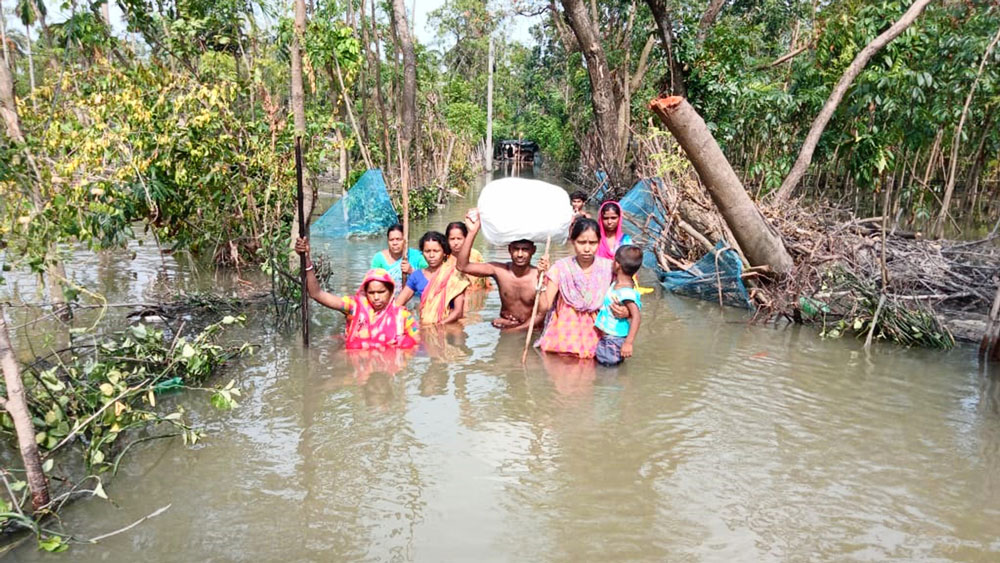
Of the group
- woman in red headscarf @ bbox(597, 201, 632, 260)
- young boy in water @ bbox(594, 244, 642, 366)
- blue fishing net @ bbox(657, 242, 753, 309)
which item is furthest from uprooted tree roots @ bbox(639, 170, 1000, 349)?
young boy in water @ bbox(594, 244, 642, 366)

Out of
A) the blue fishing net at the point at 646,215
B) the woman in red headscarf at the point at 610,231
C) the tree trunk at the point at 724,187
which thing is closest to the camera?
the tree trunk at the point at 724,187

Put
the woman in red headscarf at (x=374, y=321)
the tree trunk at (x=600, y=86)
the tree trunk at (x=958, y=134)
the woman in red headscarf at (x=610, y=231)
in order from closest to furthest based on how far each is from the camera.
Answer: the woman in red headscarf at (x=374, y=321) → the tree trunk at (x=958, y=134) → the woman in red headscarf at (x=610, y=231) → the tree trunk at (x=600, y=86)

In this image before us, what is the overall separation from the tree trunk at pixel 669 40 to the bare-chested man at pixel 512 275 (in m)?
4.68

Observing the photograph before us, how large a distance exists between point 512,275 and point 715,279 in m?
3.00

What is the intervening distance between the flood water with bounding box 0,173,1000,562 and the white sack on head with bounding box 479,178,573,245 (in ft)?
3.51

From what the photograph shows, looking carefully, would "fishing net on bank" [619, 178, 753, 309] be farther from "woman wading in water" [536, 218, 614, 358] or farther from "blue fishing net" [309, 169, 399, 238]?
"blue fishing net" [309, 169, 399, 238]

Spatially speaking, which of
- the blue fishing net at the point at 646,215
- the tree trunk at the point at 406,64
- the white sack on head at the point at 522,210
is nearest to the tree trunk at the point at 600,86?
the blue fishing net at the point at 646,215

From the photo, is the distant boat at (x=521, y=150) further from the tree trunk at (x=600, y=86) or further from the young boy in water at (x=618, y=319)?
the young boy in water at (x=618, y=319)

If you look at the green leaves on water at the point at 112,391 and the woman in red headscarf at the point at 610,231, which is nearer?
the green leaves on water at the point at 112,391

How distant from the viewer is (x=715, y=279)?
320 inches

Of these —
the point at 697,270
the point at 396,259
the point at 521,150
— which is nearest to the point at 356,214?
the point at 396,259

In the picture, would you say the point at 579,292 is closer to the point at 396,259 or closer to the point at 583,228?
the point at 583,228

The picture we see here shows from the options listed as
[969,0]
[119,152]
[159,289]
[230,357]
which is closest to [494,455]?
[230,357]

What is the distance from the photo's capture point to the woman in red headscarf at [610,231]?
7.12 meters
